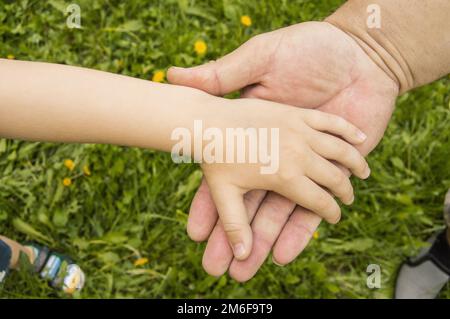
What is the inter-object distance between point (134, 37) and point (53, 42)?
1.27 feet

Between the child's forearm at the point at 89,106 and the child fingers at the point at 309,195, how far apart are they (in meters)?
0.34

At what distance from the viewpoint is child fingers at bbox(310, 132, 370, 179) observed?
1741 mm

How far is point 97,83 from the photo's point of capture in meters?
1.69

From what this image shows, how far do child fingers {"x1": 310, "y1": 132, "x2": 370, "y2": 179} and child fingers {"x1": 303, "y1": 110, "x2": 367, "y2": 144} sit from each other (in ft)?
0.09

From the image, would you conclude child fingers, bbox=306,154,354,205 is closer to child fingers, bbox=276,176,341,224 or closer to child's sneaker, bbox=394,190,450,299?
child fingers, bbox=276,176,341,224

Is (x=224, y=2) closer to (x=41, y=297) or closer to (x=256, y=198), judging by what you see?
(x=256, y=198)

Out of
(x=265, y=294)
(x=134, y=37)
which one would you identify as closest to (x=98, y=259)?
(x=265, y=294)

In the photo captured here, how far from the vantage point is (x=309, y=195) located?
172 cm

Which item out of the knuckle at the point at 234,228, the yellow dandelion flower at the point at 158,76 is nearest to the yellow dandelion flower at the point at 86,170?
the yellow dandelion flower at the point at 158,76

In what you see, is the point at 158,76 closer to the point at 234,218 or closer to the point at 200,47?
the point at 200,47

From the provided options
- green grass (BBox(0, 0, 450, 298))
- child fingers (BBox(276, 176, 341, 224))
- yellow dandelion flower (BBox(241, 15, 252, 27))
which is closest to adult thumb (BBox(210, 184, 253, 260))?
child fingers (BBox(276, 176, 341, 224))

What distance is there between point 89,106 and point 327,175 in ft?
2.59

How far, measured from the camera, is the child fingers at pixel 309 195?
1.71 metres

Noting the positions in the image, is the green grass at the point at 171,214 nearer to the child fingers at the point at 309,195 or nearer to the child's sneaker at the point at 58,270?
the child's sneaker at the point at 58,270
